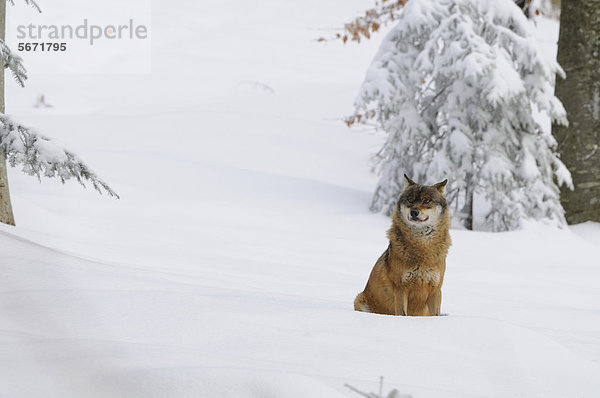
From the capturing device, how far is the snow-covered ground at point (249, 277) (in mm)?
2725

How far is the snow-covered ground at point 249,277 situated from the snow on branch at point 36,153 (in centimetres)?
53

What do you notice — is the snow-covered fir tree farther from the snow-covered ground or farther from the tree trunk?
the snow-covered ground

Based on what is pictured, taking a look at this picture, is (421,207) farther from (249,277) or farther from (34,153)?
(34,153)

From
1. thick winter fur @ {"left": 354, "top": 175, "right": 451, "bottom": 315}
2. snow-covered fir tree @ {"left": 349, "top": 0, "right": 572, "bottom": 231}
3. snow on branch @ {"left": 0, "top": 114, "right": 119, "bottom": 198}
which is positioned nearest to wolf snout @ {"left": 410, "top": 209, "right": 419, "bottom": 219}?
thick winter fur @ {"left": 354, "top": 175, "right": 451, "bottom": 315}

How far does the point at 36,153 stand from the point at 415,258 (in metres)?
2.80

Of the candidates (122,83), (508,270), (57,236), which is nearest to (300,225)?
(508,270)

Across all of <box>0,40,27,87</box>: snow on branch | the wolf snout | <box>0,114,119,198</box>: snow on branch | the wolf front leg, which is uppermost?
<box>0,40,27,87</box>: snow on branch

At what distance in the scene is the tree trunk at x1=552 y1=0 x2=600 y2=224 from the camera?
1123 centimetres

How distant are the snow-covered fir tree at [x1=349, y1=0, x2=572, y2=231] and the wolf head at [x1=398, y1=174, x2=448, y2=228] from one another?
643 centimetres

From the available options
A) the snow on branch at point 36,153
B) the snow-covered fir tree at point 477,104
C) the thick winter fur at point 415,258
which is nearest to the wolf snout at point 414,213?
the thick winter fur at point 415,258

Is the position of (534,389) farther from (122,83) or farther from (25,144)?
(122,83)

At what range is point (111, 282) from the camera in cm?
390

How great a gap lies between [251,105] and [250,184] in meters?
7.17

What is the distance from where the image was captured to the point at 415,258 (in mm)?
4066
